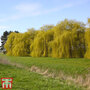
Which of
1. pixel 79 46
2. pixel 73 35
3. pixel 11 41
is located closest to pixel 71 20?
pixel 73 35

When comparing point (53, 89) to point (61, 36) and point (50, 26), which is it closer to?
point (61, 36)

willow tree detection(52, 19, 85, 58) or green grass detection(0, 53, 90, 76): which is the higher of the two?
willow tree detection(52, 19, 85, 58)

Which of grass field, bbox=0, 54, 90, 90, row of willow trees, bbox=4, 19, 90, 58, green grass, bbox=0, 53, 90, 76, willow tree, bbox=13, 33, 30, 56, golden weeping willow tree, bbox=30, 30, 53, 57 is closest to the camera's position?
grass field, bbox=0, 54, 90, 90

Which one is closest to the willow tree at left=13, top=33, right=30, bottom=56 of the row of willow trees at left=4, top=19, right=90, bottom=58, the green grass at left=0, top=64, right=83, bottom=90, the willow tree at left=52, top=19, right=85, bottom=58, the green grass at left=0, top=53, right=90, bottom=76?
the row of willow trees at left=4, top=19, right=90, bottom=58

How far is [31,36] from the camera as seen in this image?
1320 inches

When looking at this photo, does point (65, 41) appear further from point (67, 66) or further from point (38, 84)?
point (38, 84)

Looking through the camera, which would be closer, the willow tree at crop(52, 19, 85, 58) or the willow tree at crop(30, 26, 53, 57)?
the willow tree at crop(52, 19, 85, 58)

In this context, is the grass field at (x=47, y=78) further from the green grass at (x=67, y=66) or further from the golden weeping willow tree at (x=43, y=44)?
the golden weeping willow tree at (x=43, y=44)

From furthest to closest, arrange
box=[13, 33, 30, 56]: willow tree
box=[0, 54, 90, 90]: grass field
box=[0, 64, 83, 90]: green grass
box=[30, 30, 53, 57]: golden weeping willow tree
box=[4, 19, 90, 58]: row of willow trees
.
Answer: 1. box=[13, 33, 30, 56]: willow tree
2. box=[30, 30, 53, 57]: golden weeping willow tree
3. box=[4, 19, 90, 58]: row of willow trees
4. box=[0, 54, 90, 90]: grass field
5. box=[0, 64, 83, 90]: green grass

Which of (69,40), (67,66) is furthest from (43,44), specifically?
(67,66)

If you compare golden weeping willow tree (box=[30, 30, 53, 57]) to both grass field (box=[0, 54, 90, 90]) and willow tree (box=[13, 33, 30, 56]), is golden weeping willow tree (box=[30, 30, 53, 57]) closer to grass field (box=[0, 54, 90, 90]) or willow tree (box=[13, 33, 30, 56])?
willow tree (box=[13, 33, 30, 56])

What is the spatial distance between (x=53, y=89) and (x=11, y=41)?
108 feet

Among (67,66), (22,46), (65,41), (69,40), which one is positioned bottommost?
(67,66)

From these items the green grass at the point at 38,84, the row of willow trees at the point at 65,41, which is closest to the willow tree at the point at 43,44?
the row of willow trees at the point at 65,41
